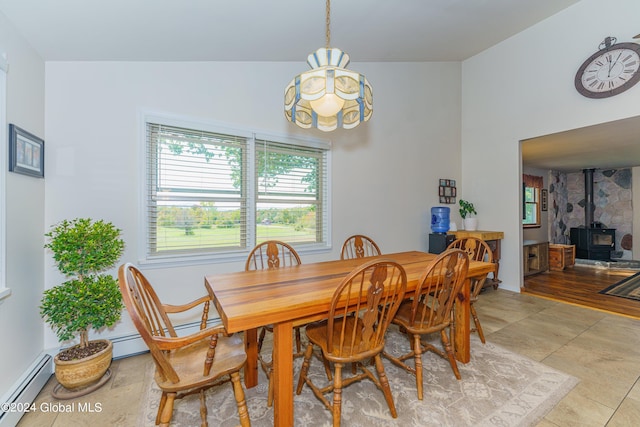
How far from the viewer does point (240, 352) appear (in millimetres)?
1580

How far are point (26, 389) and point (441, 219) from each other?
448cm

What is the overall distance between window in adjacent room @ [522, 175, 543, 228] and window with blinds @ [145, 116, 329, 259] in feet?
17.0

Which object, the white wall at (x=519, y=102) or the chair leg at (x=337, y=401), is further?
the white wall at (x=519, y=102)

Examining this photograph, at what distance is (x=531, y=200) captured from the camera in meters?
6.25

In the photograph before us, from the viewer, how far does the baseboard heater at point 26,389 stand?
1566 millimetres

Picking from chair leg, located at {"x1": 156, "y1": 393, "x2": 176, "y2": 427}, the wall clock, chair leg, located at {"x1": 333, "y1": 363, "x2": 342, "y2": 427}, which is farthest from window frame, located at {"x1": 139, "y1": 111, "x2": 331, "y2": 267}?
the wall clock

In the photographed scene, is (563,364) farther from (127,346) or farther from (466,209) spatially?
(127,346)

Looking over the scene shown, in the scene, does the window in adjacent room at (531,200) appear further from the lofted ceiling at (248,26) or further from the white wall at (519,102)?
the lofted ceiling at (248,26)

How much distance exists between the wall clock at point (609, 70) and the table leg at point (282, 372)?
427cm

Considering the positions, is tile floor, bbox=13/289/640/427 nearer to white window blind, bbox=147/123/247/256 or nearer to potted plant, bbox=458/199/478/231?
white window blind, bbox=147/123/247/256

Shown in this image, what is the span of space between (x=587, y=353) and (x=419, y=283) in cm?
192

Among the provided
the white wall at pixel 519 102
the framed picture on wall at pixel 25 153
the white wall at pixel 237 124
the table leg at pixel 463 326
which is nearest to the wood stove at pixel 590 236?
the white wall at pixel 519 102

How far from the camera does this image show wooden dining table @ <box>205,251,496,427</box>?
52.6 inches

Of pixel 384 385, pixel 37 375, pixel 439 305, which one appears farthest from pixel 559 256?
pixel 37 375
